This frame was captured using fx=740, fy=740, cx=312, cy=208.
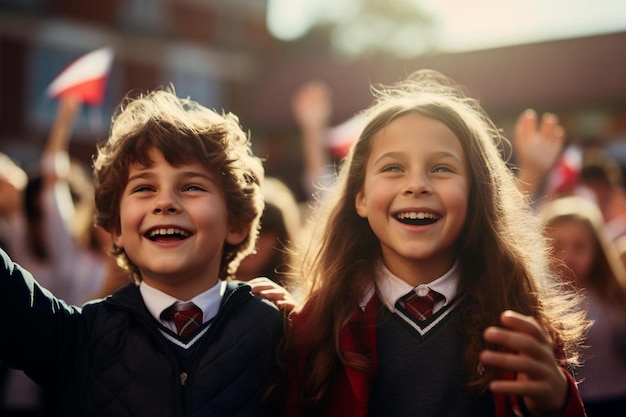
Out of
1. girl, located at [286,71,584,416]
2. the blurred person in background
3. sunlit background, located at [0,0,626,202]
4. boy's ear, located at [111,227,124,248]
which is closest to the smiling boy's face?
boy's ear, located at [111,227,124,248]

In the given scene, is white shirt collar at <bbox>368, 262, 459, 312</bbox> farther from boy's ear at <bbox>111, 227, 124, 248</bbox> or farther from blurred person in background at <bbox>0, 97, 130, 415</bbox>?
blurred person in background at <bbox>0, 97, 130, 415</bbox>

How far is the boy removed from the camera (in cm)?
201

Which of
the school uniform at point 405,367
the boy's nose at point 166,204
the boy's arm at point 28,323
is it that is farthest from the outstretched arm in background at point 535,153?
the boy's arm at point 28,323

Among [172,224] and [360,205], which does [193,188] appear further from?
[360,205]

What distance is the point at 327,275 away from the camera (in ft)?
7.97

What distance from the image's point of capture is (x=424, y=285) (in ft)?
7.30

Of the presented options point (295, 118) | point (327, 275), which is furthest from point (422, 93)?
point (295, 118)

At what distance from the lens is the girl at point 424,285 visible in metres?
2.12

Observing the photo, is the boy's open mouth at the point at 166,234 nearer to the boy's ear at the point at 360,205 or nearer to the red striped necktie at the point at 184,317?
the red striped necktie at the point at 184,317

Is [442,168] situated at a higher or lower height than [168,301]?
higher

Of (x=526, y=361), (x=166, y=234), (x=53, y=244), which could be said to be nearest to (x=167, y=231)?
(x=166, y=234)

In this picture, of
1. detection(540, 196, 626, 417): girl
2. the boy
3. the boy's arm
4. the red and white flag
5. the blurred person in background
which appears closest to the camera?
the boy's arm

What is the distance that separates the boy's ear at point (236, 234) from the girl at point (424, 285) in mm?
297

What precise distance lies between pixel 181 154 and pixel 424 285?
829 millimetres
